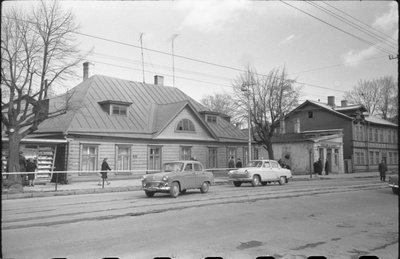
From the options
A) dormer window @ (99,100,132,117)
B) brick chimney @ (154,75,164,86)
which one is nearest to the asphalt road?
dormer window @ (99,100,132,117)

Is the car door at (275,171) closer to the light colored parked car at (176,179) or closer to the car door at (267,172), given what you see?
the car door at (267,172)

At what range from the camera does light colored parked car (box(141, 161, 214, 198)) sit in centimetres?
1529

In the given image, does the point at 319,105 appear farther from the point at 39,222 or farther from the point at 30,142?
the point at 39,222

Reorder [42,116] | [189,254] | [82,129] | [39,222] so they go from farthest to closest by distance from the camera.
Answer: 1. [82,129]
2. [42,116]
3. [39,222]
4. [189,254]

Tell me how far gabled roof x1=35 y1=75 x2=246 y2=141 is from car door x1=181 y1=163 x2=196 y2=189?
33.0ft

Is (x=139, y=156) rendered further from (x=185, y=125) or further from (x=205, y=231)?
(x=205, y=231)

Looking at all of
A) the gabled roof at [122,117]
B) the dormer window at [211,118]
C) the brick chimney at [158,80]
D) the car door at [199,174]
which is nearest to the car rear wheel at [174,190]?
the car door at [199,174]

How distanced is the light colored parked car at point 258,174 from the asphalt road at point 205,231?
959cm

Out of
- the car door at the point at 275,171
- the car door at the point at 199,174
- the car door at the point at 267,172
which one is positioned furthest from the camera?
the car door at the point at 275,171

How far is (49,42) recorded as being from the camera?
1706 cm

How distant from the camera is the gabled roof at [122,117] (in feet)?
84.0

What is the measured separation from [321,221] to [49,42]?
48.3 feet

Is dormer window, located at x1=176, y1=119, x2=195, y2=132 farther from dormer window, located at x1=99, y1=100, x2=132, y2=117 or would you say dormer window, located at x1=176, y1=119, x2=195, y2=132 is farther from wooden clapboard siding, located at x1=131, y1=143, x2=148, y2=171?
dormer window, located at x1=99, y1=100, x2=132, y2=117

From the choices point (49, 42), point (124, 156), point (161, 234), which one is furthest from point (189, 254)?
point (124, 156)
